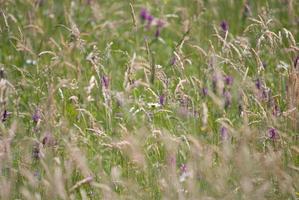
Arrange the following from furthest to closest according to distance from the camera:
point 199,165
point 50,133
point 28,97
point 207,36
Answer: point 207,36 < point 28,97 < point 50,133 < point 199,165

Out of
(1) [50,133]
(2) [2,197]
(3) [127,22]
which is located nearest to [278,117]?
(1) [50,133]

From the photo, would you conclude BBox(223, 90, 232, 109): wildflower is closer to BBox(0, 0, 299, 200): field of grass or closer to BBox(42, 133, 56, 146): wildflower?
BBox(0, 0, 299, 200): field of grass

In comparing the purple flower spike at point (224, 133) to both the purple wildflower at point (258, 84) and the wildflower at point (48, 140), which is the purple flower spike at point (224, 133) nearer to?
the purple wildflower at point (258, 84)

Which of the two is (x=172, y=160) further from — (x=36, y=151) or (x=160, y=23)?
(x=160, y=23)

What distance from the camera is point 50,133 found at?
3.90 metres

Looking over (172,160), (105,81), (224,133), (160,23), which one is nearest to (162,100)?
(105,81)

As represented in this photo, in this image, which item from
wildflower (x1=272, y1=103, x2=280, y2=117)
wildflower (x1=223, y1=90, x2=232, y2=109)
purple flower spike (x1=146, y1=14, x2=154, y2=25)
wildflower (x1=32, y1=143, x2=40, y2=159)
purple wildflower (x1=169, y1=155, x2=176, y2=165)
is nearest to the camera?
purple wildflower (x1=169, y1=155, x2=176, y2=165)

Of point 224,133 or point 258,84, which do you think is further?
point 258,84

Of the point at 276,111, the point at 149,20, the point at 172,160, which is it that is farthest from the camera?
the point at 149,20

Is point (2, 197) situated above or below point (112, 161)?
above

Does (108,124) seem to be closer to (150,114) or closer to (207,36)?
(150,114)

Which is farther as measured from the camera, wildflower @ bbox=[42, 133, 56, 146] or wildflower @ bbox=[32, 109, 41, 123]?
wildflower @ bbox=[32, 109, 41, 123]

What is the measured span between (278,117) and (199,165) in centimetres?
76

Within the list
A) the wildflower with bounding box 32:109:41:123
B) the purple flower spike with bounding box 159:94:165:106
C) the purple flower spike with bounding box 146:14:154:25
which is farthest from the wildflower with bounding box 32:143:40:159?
the purple flower spike with bounding box 146:14:154:25
